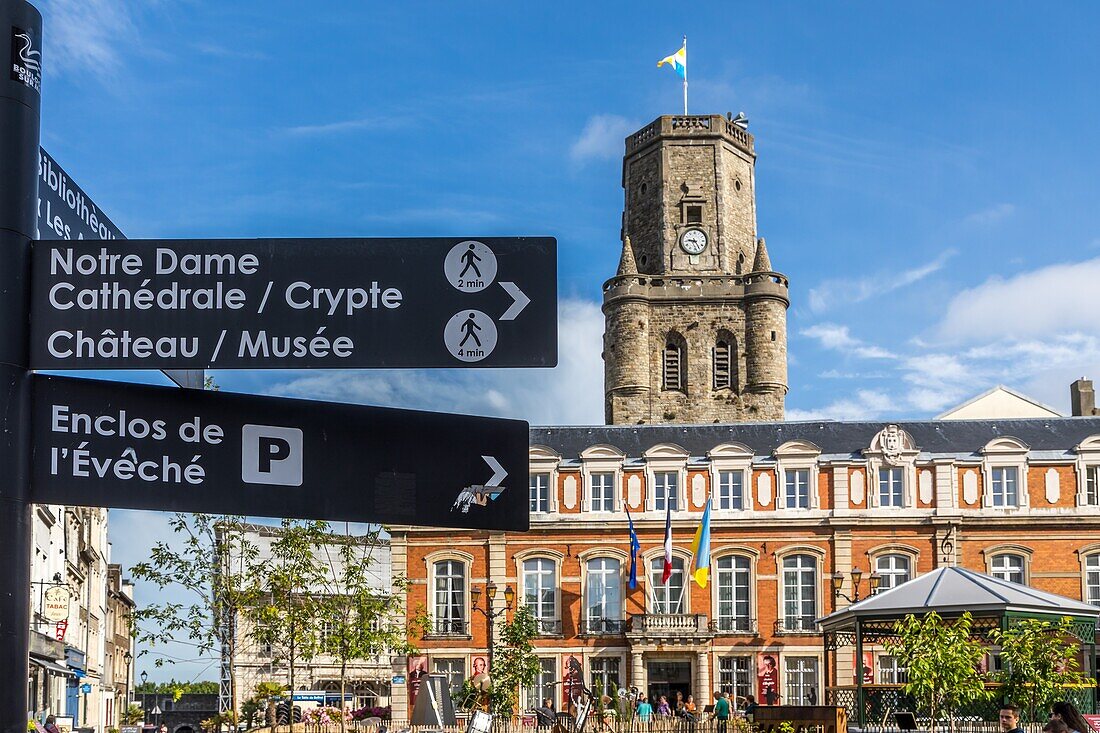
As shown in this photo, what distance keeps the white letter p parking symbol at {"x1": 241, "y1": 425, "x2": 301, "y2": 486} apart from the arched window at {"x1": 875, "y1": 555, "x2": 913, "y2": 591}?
44.9m

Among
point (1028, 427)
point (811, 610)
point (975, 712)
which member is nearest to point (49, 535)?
point (975, 712)

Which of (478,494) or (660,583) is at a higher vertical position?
(478,494)

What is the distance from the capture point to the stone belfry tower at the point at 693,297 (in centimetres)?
6450

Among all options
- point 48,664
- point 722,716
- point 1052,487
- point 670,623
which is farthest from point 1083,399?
point 48,664

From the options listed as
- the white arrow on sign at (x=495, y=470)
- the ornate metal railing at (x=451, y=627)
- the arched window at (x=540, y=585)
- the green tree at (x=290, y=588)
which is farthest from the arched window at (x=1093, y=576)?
the white arrow on sign at (x=495, y=470)

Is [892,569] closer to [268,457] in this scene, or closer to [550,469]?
[550,469]

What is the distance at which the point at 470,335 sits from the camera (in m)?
3.92

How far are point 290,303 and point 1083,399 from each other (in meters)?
57.3

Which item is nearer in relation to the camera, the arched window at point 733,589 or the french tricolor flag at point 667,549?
the french tricolor flag at point 667,549

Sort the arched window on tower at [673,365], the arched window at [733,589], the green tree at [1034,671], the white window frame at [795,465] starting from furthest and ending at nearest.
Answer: the arched window on tower at [673,365], the white window frame at [795,465], the arched window at [733,589], the green tree at [1034,671]

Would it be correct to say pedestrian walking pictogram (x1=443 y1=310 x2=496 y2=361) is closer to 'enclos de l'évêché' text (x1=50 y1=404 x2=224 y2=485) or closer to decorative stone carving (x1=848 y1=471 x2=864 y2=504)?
'enclos de l'évêché' text (x1=50 y1=404 x2=224 y2=485)

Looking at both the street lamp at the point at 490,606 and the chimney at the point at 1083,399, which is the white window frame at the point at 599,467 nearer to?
the street lamp at the point at 490,606

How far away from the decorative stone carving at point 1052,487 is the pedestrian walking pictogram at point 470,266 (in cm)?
4576

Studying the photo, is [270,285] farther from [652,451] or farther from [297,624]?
[652,451]
